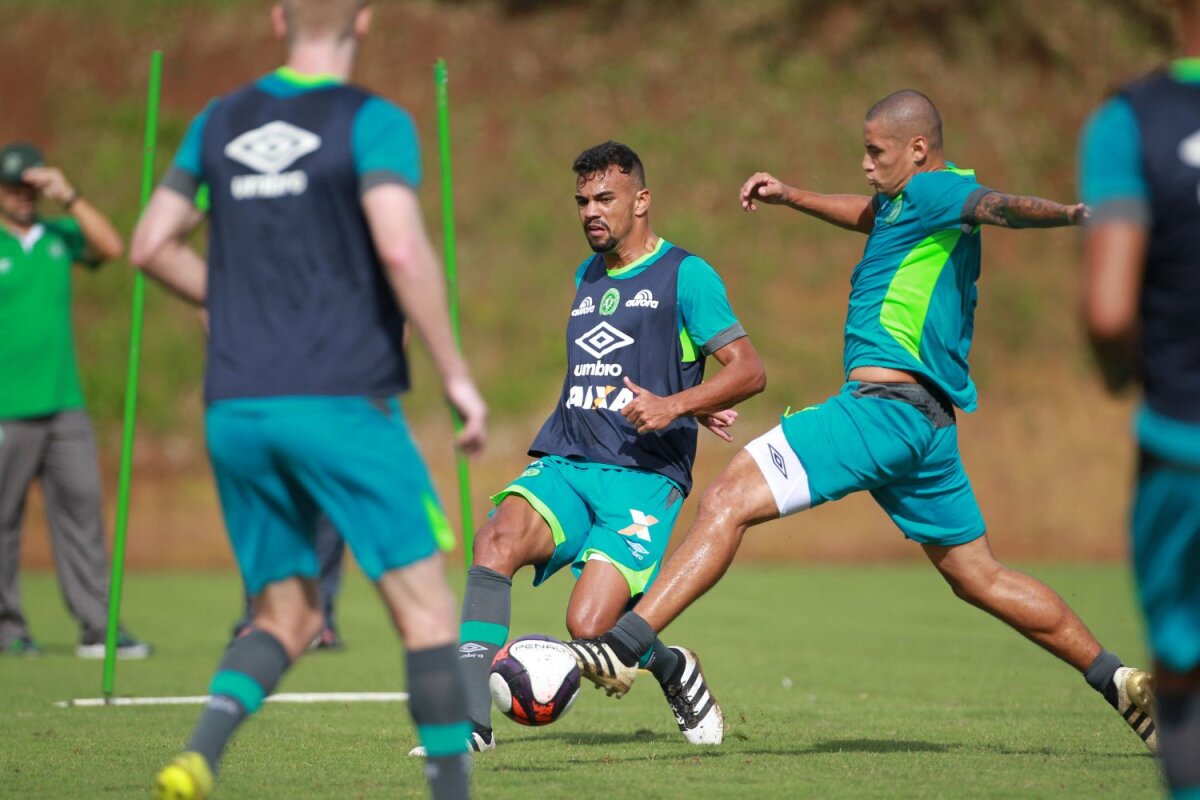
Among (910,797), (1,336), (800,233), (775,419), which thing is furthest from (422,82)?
(910,797)

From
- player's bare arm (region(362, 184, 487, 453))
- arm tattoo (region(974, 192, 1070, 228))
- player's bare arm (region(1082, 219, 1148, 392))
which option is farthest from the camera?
arm tattoo (region(974, 192, 1070, 228))

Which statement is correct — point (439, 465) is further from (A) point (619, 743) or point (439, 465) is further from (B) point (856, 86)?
(A) point (619, 743)

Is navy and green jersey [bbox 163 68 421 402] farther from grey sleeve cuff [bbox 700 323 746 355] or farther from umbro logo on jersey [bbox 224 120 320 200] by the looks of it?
grey sleeve cuff [bbox 700 323 746 355]

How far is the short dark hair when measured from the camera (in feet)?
23.0

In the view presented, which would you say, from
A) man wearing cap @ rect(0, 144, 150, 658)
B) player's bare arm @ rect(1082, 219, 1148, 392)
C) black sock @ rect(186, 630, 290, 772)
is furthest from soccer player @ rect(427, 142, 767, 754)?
man wearing cap @ rect(0, 144, 150, 658)

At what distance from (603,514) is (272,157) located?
9.41ft

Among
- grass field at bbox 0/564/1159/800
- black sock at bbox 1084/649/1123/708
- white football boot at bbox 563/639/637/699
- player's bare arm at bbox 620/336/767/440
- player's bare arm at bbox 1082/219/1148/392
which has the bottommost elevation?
grass field at bbox 0/564/1159/800

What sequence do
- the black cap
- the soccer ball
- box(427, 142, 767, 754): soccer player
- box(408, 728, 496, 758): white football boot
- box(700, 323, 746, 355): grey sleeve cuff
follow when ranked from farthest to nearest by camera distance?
the black cap, box(700, 323, 746, 355): grey sleeve cuff, box(427, 142, 767, 754): soccer player, box(408, 728, 496, 758): white football boot, the soccer ball

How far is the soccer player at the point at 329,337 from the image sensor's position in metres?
4.13

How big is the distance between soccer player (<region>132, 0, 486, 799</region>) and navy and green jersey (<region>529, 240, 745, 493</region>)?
253cm

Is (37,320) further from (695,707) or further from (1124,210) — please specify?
(1124,210)

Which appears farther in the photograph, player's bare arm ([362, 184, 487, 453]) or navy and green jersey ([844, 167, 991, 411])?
navy and green jersey ([844, 167, 991, 411])

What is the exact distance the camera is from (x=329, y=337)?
4230 millimetres

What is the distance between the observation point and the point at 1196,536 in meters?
3.50
